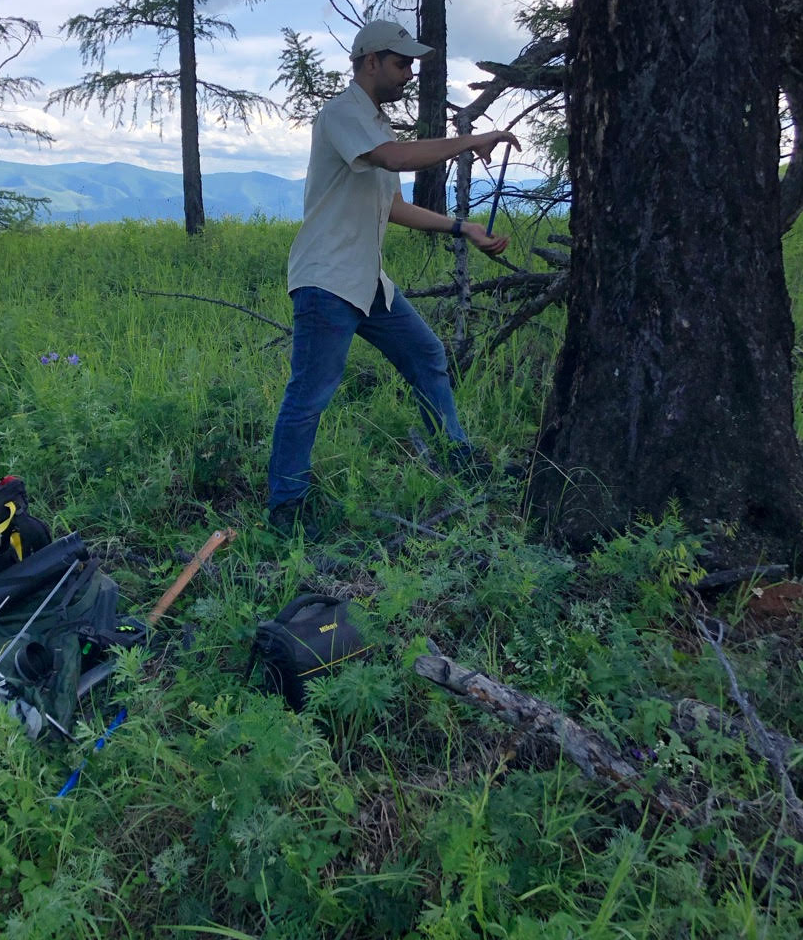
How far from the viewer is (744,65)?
2.79 metres

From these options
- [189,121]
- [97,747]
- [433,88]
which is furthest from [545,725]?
[189,121]

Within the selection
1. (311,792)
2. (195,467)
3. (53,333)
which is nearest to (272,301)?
(53,333)

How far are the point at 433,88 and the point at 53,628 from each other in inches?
347

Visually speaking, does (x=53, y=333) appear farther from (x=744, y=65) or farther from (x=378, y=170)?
(x=744, y=65)

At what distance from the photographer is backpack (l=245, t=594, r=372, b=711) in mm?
2529

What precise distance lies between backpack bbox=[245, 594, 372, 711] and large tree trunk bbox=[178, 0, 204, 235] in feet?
34.2

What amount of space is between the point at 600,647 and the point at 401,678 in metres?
0.67

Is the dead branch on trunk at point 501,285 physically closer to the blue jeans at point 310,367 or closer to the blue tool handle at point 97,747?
the blue jeans at point 310,367

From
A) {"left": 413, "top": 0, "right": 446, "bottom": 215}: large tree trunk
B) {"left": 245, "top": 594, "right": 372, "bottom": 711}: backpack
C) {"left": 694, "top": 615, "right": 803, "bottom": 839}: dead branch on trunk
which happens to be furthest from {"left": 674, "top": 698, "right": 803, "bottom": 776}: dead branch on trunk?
{"left": 413, "top": 0, "right": 446, "bottom": 215}: large tree trunk

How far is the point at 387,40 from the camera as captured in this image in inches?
131

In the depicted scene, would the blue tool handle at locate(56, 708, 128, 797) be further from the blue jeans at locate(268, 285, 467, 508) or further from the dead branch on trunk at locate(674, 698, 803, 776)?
the dead branch on trunk at locate(674, 698, 803, 776)

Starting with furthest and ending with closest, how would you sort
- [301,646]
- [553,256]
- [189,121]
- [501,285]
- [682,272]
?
[189,121]
[501,285]
[553,256]
[682,272]
[301,646]

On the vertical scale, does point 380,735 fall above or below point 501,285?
below

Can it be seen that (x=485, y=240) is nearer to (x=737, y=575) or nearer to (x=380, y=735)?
(x=737, y=575)
